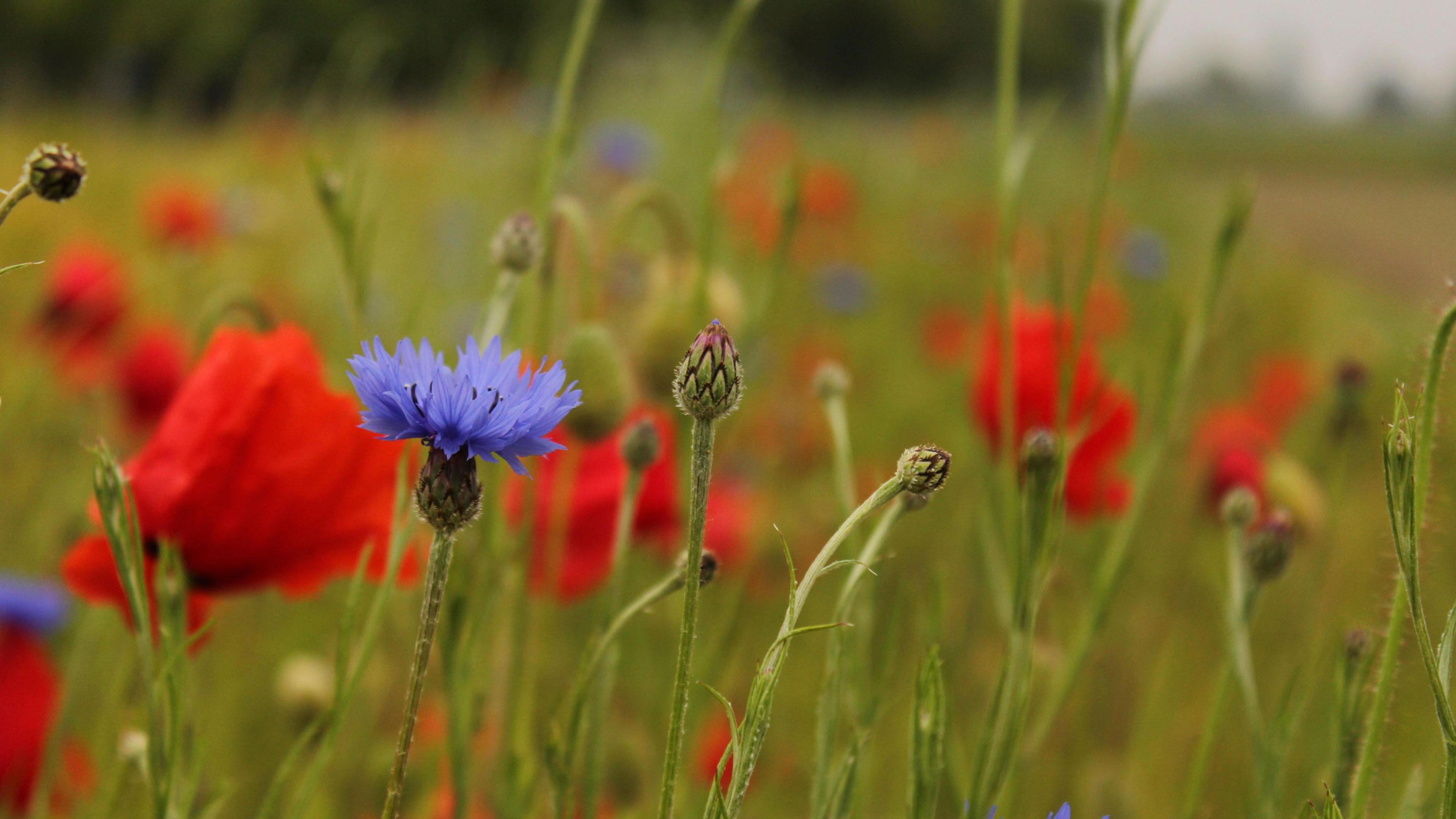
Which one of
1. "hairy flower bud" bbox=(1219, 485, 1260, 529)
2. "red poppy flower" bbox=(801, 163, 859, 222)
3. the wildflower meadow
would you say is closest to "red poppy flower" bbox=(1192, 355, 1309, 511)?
the wildflower meadow

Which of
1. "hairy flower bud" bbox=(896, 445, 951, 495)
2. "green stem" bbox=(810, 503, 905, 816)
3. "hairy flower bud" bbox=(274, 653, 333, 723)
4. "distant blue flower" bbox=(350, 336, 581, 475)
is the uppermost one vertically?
"distant blue flower" bbox=(350, 336, 581, 475)

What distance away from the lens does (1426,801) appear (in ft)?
1.25

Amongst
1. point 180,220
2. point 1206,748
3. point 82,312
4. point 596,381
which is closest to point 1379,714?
point 1206,748

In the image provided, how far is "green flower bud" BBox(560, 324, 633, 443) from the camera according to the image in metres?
0.51

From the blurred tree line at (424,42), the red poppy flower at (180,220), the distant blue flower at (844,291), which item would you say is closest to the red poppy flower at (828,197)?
the distant blue flower at (844,291)

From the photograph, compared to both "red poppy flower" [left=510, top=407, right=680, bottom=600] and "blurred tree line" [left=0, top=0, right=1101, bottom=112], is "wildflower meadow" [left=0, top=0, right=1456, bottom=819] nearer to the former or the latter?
"red poppy flower" [left=510, top=407, right=680, bottom=600]

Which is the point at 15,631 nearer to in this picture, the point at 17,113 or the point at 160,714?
the point at 160,714

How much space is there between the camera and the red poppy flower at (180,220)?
1.26 m

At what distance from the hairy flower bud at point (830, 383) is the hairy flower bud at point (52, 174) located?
24 cm

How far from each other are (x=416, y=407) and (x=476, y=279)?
166 cm

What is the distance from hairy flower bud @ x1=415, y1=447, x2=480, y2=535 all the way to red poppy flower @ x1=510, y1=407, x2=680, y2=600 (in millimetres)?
326

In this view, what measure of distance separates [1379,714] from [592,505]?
0.43 m

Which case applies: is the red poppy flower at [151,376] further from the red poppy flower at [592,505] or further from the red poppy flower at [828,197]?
the red poppy flower at [828,197]

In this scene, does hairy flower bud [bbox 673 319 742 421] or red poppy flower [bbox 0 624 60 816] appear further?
red poppy flower [bbox 0 624 60 816]
